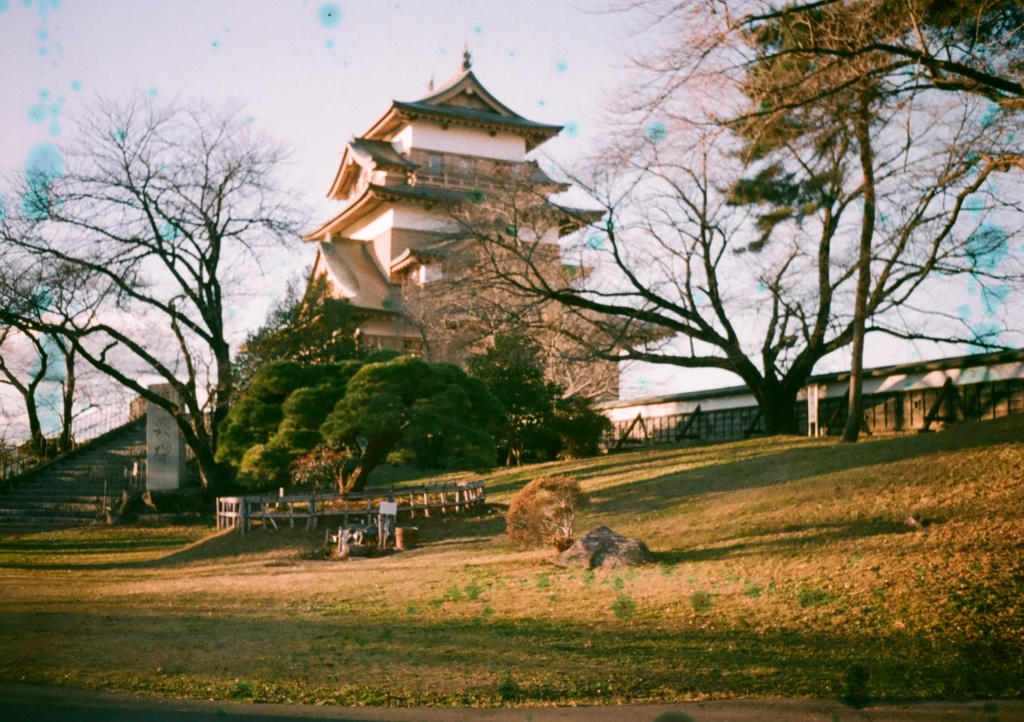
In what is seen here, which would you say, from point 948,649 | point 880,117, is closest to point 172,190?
point 880,117

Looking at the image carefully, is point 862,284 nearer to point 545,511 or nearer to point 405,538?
point 545,511

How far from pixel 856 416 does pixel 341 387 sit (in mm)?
10258

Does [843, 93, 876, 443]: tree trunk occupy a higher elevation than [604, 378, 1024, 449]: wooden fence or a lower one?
higher

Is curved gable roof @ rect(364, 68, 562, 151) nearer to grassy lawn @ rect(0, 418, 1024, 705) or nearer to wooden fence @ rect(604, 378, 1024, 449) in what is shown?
wooden fence @ rect(604, 378, 1024, 449)

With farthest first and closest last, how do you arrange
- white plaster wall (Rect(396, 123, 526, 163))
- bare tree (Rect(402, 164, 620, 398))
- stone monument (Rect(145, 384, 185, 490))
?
1. white plaster wall (Rect(396, 123, 526, 163))
2. stone monument (Rect(145, 384, 185, 490))
3. bare tree (Rect(402, 164, 620, 398))

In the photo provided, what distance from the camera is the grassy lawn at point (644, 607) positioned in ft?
23.6

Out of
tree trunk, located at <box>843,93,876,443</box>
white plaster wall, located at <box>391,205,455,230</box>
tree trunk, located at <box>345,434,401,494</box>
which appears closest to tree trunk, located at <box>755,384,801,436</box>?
tree trunk, located at <box>843,93,876,443</box>

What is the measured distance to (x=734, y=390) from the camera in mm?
26344

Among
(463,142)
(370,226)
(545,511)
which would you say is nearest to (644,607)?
(545,511)

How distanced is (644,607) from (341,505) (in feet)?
37.0

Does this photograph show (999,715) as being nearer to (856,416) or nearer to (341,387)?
(856,416)

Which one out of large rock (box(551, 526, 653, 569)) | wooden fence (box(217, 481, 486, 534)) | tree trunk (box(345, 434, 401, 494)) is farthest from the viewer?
tree trunk (box(345, 434, 401, 494))

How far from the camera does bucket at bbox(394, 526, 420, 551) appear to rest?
1702cm

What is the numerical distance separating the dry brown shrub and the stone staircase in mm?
13670
